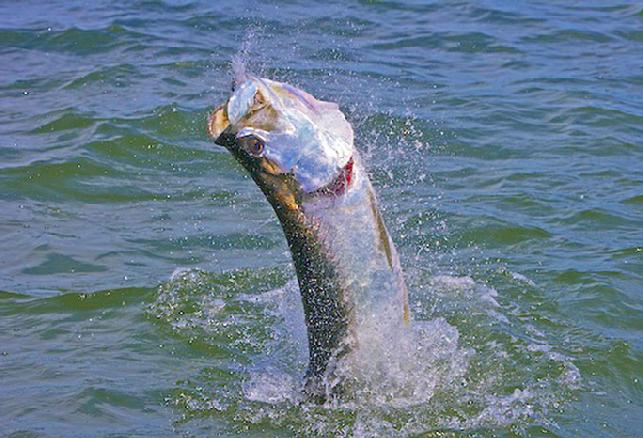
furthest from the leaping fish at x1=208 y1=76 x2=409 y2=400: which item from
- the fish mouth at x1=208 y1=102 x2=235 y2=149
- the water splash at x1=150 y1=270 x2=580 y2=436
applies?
the water splash at x1=150 y1=270 x2=580 y2=436

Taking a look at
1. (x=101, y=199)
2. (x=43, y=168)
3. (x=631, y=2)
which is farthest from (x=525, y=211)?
(x=631, y=2)

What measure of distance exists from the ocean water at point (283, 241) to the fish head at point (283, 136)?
880mm

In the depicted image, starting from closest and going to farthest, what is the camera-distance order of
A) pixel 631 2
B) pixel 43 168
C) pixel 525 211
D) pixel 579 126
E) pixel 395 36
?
pixel 525 211
pixel 43 168
pixel 579 126
pixel 395 36
pixel 631 2

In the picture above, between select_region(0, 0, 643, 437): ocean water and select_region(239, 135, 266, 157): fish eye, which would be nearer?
select_region(239, 135, 266, 157): fish eye

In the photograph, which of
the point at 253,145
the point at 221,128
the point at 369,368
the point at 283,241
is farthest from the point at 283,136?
the point at 283,241

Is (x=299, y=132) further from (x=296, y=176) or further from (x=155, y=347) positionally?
(x=155, y=347)

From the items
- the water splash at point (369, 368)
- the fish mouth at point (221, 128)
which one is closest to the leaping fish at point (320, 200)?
the fish mouth at point (221, 128)

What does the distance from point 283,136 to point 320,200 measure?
0.30 m

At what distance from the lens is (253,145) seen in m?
4.36

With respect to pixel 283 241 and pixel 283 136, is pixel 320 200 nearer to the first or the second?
pixel 283 136

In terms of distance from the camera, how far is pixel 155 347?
20.9 ft

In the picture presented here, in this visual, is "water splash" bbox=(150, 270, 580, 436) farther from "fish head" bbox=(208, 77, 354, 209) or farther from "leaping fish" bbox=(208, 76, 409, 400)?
"fish head" bbox=(208, 77, 354, 209)

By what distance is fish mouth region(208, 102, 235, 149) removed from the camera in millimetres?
4328

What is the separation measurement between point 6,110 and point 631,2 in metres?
7.21
